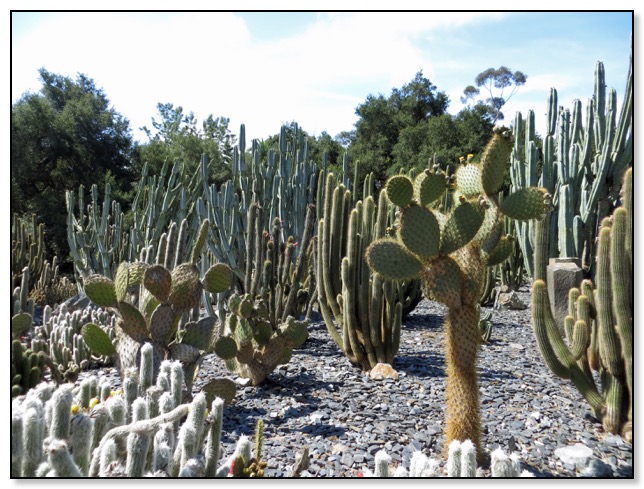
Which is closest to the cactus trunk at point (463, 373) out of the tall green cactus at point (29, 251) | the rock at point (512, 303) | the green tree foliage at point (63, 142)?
the green tree foliage at point (63, 142)

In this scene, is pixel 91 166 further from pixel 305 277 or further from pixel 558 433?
pixel 558 433

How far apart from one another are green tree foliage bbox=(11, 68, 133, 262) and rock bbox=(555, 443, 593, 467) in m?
4.83

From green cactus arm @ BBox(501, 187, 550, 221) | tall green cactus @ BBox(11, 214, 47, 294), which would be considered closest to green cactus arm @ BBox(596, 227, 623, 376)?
green cactus arm @ BBox(501, 187, 550, 221)

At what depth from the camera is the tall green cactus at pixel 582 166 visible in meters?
5.32

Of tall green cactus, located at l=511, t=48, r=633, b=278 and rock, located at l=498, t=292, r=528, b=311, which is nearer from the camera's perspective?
tall green cactus, located at l=511, t=48, r=633, b=278

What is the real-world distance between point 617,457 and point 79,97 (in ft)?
23.6

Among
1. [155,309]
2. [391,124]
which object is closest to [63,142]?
[155,309]

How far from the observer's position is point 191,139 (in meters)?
17.8

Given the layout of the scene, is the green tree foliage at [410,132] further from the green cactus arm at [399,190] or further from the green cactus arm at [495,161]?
the green cactus arm at [399,190]

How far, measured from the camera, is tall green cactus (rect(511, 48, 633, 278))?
17.5ft

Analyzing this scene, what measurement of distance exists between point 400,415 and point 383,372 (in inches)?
27.6

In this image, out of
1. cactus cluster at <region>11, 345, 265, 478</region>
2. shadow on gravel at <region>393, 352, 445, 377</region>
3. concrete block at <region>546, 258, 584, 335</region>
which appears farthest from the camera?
concrete block at <region>546, 258, 584, 335</region>

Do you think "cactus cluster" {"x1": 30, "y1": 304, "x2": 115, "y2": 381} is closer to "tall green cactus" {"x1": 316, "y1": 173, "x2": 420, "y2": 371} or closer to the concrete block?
"tall green cactus" {"x1": 316, "y1": 173, "x2": 420, "y2": 371}

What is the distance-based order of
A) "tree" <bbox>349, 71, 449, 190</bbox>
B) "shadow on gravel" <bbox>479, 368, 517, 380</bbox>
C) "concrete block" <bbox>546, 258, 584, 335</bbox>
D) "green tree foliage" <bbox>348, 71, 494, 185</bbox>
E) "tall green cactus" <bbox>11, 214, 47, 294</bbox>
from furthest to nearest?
"tree" <bbox>349, 71, 449, 190</bbox>
"green tree foliage" <bbox>348, 71, 494, 185</bbox>
"tall green cactus" <bbox>11, 214, 47, 294</bbox>
"concrete block" <bbox>546, 258, 584, 335</bbox>
"shadow on gravel" <bbox>479, 368, 517, 380</bbox>
